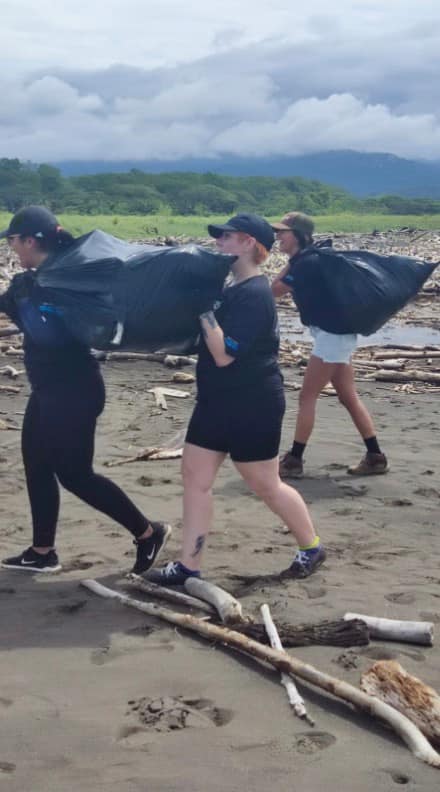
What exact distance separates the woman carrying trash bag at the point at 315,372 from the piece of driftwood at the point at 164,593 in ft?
9.19

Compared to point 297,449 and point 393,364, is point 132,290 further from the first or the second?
point 393,364

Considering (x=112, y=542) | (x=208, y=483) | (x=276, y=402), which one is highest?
(x=276, y=402)

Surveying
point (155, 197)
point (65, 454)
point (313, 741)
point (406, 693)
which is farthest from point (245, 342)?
point (155, 197)

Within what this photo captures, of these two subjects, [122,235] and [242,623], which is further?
[122,235]

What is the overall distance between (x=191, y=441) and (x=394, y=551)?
5.35 feet

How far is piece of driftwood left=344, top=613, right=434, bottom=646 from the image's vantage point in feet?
13.9

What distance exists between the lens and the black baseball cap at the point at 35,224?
4.91 meters

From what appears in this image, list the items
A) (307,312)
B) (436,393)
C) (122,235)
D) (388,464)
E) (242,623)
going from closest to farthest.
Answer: (242,623), (307,312), (388,464), (436,393), (122,235)

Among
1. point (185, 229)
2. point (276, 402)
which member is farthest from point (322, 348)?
point (185, 229)

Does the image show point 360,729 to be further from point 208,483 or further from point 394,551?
point 394,551

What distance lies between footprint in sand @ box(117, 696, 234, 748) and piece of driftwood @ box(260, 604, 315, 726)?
0.25 metres

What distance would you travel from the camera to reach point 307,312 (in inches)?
288

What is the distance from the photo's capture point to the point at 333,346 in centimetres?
730

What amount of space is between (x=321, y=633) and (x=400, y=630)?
363 millimetres
